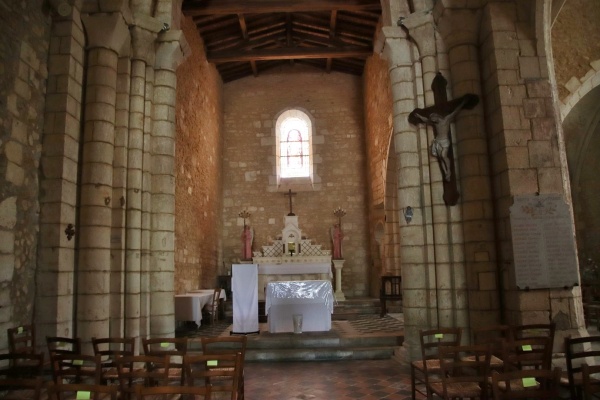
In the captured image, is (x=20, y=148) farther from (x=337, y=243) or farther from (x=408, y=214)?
(x=337, y=243)

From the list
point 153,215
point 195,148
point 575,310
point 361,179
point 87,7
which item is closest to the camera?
point 575,310

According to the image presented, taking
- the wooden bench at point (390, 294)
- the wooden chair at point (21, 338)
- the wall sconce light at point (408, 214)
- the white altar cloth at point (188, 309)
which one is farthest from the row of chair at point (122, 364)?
the wooden bench at point (390, 294)

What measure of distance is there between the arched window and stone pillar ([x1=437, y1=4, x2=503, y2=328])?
27.4 ft

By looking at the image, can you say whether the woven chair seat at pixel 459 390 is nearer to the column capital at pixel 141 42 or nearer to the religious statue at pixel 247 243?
the column capital at pixel 141 42

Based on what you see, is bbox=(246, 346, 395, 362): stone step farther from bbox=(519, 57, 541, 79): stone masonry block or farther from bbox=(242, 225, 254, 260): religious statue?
bbox=(242, 225, 254, 260): religious statue

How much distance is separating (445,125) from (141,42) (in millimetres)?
3833

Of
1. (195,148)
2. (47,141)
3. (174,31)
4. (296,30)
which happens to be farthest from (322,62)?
(47,141)

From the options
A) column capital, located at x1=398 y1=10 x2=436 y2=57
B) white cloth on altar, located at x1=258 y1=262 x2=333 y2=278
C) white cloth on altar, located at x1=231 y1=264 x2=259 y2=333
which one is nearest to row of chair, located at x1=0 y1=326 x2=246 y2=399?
white cloth on altar, located at x1=231 y1=264 x2=259 y2=333

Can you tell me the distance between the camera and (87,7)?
546 centimetres

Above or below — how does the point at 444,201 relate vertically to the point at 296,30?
below

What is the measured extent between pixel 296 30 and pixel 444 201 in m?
8.17

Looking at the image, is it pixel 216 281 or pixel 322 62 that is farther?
pixel 322 62

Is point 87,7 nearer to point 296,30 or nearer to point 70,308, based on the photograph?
point 70,308

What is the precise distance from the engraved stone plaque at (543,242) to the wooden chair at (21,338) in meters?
4.60
